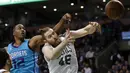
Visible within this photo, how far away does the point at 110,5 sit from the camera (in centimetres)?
512

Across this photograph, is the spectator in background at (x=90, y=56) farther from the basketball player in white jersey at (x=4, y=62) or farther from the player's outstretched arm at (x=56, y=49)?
the basketball player in white jersey at (x=4, y=62)

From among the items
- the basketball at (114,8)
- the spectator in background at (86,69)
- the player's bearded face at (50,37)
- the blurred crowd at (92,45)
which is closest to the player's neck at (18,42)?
the player's bearded face at (50,37)

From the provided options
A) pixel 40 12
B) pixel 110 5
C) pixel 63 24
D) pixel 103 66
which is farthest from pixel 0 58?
pixel 40 12

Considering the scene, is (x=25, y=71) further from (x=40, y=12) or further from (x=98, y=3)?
(x=40, y=12)


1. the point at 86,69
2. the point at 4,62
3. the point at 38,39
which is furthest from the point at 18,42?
the point at 86,69

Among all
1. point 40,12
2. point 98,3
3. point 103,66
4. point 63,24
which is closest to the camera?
point 63,24

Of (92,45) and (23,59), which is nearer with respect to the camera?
(23,59)

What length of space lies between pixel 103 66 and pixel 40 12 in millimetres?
6604

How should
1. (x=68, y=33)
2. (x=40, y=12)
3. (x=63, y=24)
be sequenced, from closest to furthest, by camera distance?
(x=68, y=33)
(x=63, y=24)
(x=40, y=12)

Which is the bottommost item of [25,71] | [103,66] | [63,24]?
[103,66]

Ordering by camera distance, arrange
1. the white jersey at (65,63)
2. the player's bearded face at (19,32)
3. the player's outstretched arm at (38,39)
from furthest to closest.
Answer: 1. the player's bearded face at (19,32)
2. the player's outstretched arm at (38,39)
3. the white jersey at (65,63)

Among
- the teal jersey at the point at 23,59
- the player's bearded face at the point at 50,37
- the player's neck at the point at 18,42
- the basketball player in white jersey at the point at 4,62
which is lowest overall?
the teal jersey at the point at 23,59

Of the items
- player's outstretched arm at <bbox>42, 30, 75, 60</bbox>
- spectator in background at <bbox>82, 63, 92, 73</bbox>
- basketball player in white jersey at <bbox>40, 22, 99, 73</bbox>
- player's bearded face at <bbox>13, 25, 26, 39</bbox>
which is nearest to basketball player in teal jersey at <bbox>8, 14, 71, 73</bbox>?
player's bearded face at <bbox>13, 25, 26, 39</bbox>

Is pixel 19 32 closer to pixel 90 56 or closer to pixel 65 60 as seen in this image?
pixel 65 60
